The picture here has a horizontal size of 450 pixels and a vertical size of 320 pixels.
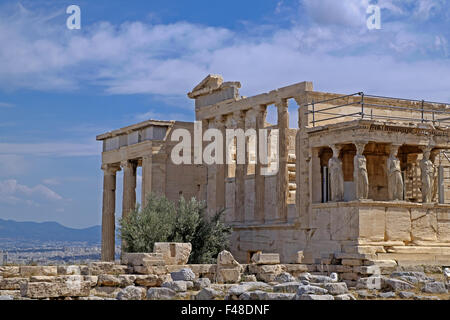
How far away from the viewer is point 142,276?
17031mm

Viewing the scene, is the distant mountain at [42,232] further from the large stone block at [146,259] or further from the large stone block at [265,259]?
the large stone block at [146,259]

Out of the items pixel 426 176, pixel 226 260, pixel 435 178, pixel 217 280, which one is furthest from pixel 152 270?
pixel 435 178

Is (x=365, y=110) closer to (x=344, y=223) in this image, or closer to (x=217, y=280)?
(x=344, y=223)

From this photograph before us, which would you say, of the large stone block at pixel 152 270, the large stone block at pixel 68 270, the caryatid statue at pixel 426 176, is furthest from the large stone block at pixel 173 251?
the caryatid statue at pixel 426 176

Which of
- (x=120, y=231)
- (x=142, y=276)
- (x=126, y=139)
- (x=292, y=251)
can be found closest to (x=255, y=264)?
(x=142, y=276)

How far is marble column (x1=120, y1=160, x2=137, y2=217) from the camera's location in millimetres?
30594

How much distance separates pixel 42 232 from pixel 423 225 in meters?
129

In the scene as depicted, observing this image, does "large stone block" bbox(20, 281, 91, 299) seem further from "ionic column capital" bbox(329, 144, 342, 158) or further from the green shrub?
"ionic column capital" bbox(329, 144, 342, 158)

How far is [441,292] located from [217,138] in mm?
14288

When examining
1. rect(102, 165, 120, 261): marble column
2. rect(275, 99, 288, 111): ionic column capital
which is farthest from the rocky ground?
rect(102, 165, 120, 261): marble column

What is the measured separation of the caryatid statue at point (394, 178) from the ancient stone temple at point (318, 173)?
0.10ft
